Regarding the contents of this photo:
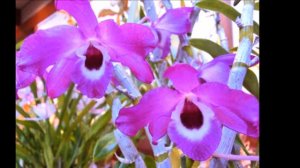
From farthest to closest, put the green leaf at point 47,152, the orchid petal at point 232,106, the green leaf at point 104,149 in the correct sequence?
the green leaf at point 47,152 < the green leaf at point 104,149 < the orchid petal at point 232,106

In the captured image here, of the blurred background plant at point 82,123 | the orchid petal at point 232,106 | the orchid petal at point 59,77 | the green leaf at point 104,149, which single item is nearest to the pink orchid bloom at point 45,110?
the blurred background plant at point 82,123

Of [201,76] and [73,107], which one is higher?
[201,76]

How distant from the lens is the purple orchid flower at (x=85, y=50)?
43 centimetres

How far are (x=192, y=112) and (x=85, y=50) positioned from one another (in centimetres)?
13

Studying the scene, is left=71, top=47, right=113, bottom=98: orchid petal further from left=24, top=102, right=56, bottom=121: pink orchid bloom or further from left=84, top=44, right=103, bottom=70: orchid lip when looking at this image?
left=24, top=102, right=56, bottom=121: pink orchid bloom

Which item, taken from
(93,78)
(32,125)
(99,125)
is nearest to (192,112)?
(93,78)

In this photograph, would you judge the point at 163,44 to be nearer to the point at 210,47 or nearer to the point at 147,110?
the point at 210,47

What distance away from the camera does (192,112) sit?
44cm

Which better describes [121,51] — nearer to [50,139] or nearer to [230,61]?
[230,61]

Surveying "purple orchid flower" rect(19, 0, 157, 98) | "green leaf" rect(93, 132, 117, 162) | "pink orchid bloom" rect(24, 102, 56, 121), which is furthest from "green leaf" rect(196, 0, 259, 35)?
"pink orchid bloom" rect(24, 102, 56, 121)

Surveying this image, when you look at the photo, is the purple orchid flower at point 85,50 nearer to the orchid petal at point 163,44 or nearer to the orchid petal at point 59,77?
the orchid petal at point 59,77
